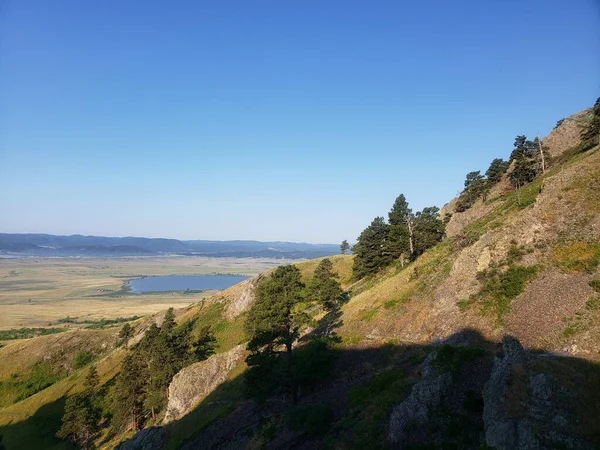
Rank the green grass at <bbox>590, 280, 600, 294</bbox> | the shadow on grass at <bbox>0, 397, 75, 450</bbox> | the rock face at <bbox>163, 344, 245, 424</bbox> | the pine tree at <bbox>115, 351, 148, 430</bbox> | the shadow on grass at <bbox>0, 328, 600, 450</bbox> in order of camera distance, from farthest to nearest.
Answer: the shadow on grass at <bbox>0, 397, 75, 450</bbox> → the pine tree at <bbox>115, 351, 148, 430</bbox> → the rock face at <bbox>163, 344, 245, 424</bbox> → the green grass at <bbox>590, 280, 600, 294</bbox> → the shadow on grass at <bbox>0, 328, 600, 450</bbox>

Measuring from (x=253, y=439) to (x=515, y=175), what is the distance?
263 ft

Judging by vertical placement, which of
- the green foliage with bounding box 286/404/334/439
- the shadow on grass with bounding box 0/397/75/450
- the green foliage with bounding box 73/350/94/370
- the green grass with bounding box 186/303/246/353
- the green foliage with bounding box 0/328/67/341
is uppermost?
the green foliage with bounding box 286/404/334/439

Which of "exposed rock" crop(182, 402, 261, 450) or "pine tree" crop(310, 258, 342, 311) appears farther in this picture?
"pine tree" crop(310, 258, 342, 311)

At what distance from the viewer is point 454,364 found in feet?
77.8

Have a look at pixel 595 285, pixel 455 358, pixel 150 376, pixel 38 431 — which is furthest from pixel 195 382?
pixel 595 285

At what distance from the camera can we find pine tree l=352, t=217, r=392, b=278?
8050 cm

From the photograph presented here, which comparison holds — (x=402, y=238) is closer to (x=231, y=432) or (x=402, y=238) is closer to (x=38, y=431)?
(x=231, y=432)

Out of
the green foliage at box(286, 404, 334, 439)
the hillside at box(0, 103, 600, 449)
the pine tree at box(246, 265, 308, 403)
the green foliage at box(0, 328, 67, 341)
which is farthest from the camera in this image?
the green foliage at box(0, 328, 67, 341)

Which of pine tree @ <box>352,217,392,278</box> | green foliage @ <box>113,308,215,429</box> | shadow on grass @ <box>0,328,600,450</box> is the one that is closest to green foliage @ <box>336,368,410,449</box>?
shadow on grass @ <box>0,328,600,450</box>

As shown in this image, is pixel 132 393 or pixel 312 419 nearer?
pixel 312 419

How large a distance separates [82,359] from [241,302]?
158 feet

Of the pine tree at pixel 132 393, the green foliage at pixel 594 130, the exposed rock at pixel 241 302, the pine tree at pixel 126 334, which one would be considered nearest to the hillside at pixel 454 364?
the pine tree at pixel 132 393

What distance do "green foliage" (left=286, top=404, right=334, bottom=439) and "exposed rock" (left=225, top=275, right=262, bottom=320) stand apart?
67.0 meters

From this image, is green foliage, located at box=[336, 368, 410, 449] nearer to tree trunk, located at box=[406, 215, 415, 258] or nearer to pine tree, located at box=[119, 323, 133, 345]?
tree trunk, located at box=[406, 215, 415, 258]
